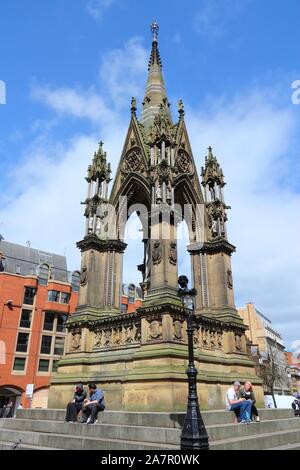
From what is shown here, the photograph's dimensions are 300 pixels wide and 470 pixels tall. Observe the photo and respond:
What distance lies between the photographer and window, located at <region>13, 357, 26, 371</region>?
155ft

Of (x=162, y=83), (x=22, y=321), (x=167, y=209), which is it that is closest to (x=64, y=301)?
(x=22, y=321)

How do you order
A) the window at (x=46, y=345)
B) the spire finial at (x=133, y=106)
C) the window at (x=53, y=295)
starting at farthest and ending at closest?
the window at (x=53, y=295) → the window at (x=46, y=345) → the spire finial at (x=133, y=106)

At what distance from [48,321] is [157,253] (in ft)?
142

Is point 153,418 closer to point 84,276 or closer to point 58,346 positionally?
point 84,276

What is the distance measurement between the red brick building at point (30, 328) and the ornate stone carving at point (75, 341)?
36.6 m

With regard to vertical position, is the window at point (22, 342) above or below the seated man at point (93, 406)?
above

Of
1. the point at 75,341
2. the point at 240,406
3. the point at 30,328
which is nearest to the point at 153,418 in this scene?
the point at 240,406

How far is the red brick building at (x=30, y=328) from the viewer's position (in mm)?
46875

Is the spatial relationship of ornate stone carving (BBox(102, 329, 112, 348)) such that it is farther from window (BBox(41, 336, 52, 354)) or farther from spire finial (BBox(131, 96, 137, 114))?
window (BBox(41, 336, 52, 354))

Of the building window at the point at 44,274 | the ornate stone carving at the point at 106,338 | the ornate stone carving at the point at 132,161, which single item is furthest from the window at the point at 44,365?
the ornate stone carving at the point at 132,161

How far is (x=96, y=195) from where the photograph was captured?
54.4 feet

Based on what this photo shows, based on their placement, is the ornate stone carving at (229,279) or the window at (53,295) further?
the window at (53,295)

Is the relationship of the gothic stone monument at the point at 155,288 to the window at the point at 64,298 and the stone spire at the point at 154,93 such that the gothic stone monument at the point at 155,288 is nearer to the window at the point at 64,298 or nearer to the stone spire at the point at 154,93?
the stone spire at the point at 154,93
